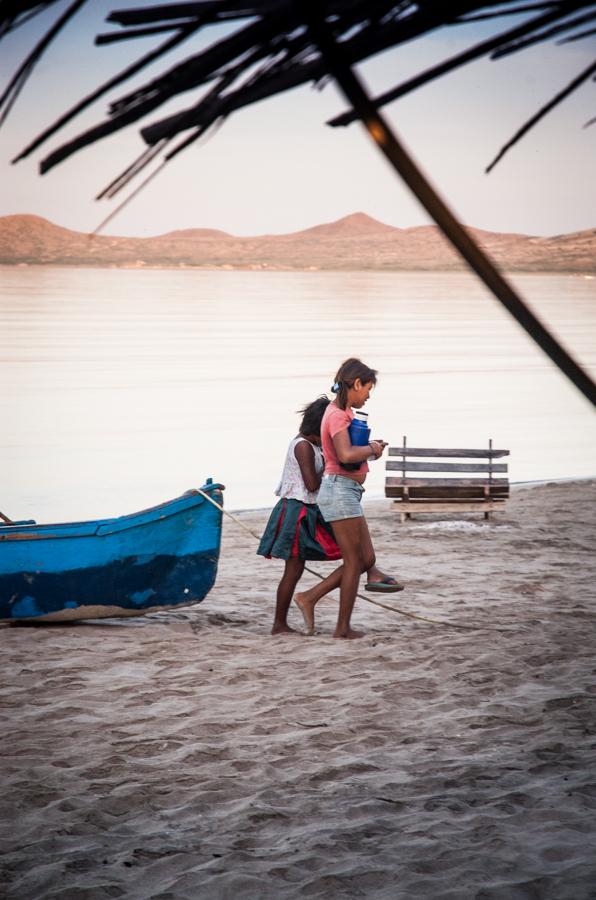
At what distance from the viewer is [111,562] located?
7000 mm

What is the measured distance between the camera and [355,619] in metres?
7.52

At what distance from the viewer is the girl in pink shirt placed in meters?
6.14

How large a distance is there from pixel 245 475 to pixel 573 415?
13339mm

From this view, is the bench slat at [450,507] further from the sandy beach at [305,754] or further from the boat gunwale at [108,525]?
the boat gunwale at [108,525]

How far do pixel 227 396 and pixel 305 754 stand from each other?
27466 mm

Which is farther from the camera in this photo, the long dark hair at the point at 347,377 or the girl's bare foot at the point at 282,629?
the girl's bare foot at the point at 282,629

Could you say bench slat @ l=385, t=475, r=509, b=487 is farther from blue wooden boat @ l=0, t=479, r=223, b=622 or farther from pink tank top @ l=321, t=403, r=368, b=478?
pink tank top @ l=321, t=403, r=368, b=478

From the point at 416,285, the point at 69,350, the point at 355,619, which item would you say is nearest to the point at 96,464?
the point at 355,619

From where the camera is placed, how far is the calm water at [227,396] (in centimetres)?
1891

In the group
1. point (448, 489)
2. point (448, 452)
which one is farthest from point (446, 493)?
point (448, 452)

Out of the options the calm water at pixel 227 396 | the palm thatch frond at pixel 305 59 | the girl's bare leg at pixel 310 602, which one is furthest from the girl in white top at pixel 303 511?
the calm water at pixel 227 396

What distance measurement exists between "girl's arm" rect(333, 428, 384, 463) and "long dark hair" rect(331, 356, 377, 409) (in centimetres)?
18

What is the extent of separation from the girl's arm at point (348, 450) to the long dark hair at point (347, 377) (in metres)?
0.18

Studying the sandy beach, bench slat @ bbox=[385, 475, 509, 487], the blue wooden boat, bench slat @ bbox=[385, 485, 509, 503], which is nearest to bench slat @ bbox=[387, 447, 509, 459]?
bench slat @ bbox=[385, 475, 509, 487]
